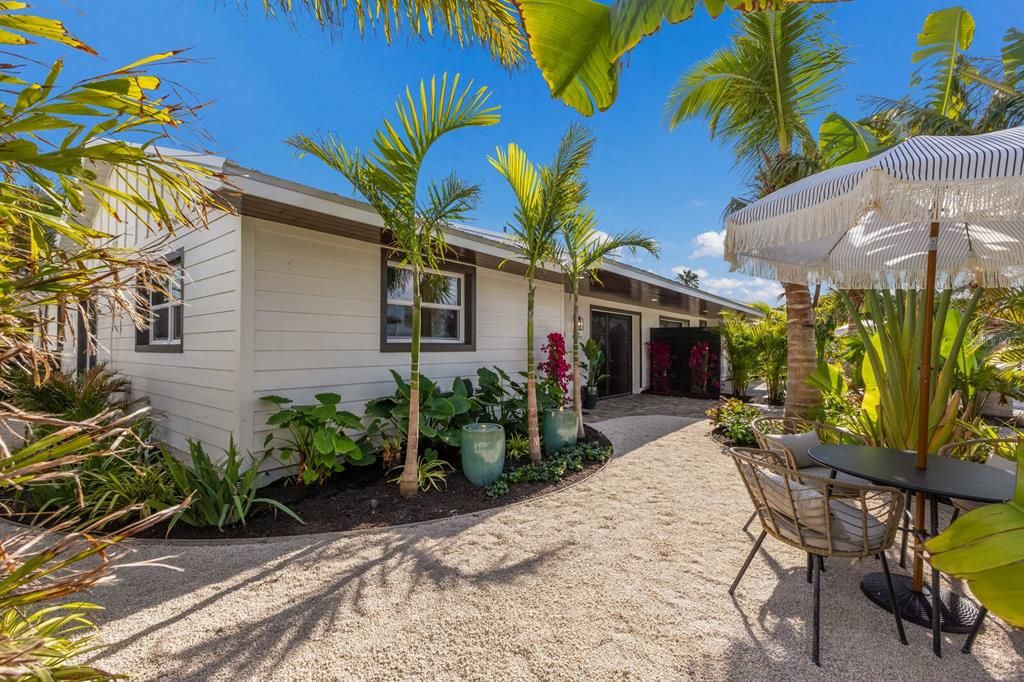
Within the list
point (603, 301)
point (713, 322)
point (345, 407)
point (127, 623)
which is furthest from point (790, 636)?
point (713, 322)

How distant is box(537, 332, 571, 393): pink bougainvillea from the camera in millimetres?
6988

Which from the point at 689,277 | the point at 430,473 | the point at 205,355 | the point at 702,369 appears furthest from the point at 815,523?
the point at 689,277

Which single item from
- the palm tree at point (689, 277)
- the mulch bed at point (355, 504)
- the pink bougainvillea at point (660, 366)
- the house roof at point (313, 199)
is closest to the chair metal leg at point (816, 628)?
the mulch bed at point (355, 504)

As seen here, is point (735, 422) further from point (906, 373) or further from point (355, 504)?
point (355, 504)

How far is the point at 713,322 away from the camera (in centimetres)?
1803

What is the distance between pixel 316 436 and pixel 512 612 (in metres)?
2.48

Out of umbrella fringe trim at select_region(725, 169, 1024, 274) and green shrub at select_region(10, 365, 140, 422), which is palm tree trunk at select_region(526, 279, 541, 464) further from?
green shrub at select_region(10, 365, 140, 422)

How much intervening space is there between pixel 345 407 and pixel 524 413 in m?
2.40

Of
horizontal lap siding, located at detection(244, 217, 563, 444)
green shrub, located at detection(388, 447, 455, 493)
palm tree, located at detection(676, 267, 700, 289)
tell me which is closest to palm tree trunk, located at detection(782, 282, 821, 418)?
green shrub, located at detection(388, 447, 455, 493)

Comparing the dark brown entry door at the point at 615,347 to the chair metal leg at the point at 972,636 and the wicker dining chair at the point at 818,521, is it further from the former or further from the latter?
the chair metal leg at the point at 972,636

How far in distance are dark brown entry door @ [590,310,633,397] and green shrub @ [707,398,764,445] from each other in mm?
4047

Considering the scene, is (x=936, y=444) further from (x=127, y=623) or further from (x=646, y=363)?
(x=646, y=363)

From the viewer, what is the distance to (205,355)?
4617mm

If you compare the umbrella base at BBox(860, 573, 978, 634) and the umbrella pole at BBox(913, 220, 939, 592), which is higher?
the umbrella pole at BBox(913, 220, 939, 592)
